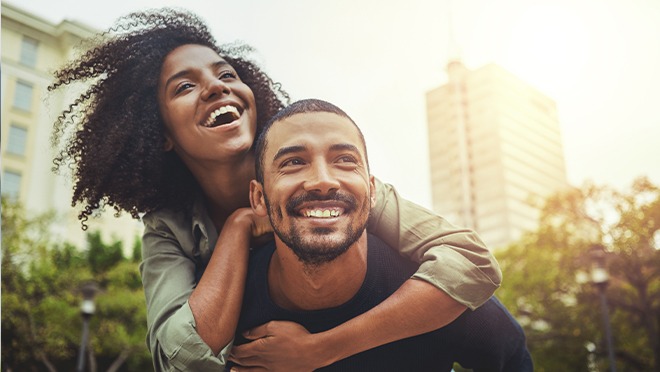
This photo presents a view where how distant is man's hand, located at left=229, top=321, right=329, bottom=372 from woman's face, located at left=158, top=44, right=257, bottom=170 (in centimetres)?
76

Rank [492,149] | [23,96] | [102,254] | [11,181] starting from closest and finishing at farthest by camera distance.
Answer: [102,254], [11,181], [23,96], [492,149]

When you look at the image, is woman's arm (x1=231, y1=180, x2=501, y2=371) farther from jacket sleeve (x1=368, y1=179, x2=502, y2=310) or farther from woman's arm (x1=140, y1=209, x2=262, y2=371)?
woman's arm (x1=140, y1=209, x2=262, y2=371)

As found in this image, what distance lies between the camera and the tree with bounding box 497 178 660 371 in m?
15.0

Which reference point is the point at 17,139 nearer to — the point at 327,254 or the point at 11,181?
the point at 11,181

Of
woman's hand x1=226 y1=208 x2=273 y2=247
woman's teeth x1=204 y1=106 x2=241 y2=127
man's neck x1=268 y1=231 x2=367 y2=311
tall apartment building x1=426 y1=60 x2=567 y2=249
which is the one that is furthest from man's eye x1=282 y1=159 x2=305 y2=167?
tall apartment building x1=426 y1=60 x2=567 y2=249

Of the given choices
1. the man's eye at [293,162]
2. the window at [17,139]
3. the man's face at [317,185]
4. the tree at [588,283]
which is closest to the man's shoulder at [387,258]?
the man's face at [317,185]

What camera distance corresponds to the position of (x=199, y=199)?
2709 millimetres

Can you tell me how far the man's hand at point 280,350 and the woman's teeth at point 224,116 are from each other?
884mm

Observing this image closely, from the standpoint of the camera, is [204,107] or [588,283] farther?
[588,283]

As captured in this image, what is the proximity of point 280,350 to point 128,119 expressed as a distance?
1.30 m

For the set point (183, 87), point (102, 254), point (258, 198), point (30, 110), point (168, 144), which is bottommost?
point (258, 198)

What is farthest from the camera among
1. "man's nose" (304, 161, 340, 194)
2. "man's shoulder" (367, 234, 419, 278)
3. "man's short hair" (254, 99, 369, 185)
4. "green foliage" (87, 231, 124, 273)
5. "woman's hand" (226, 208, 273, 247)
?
"green foliage" (87, 231, 124, 273)

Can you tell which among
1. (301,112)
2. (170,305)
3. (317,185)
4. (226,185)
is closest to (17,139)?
(226,185)

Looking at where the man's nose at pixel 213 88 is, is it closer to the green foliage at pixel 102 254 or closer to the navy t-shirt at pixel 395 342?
the navy t-shirt at pixel 395 342
